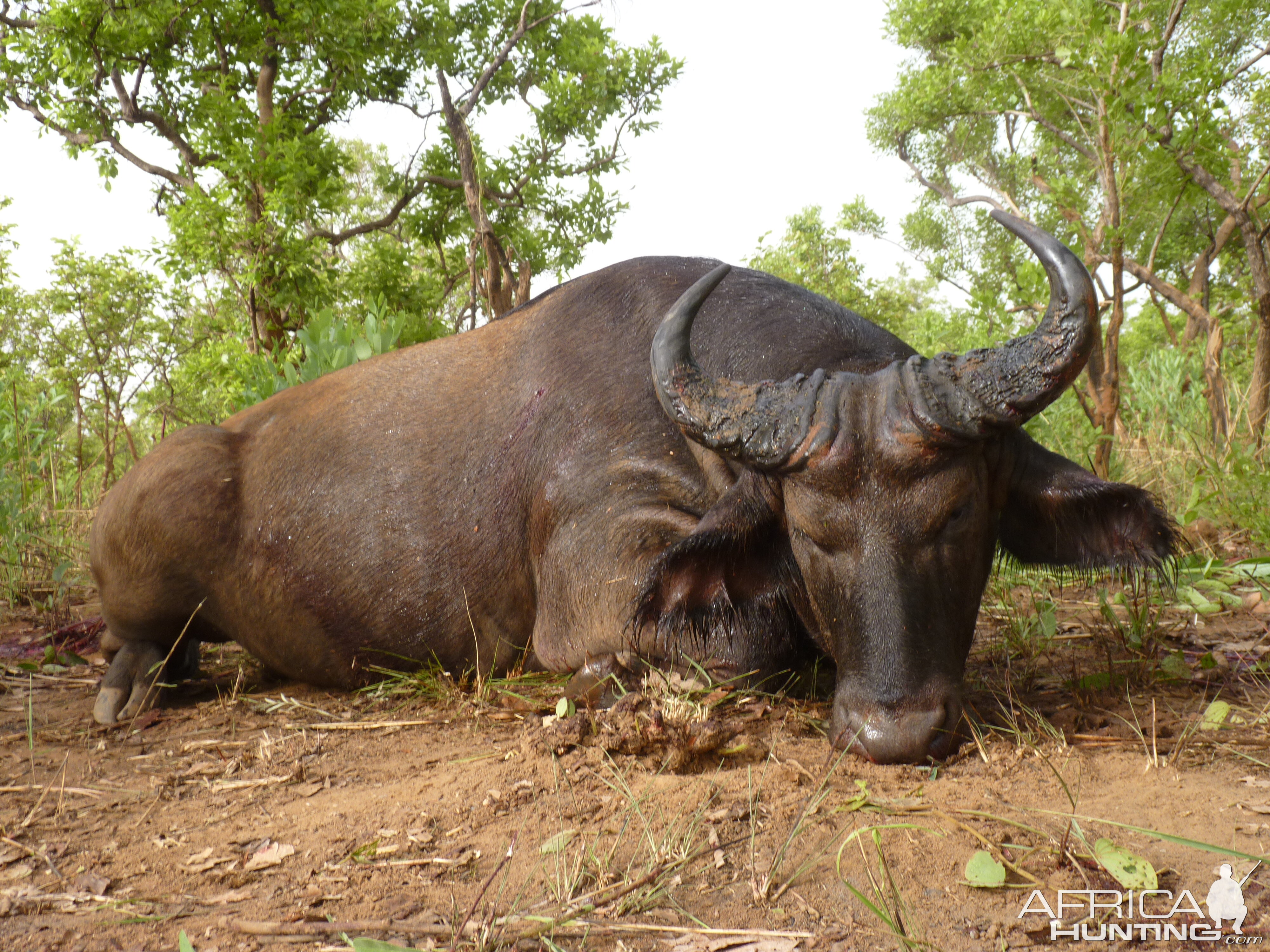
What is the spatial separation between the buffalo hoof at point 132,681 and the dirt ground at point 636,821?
327 mm

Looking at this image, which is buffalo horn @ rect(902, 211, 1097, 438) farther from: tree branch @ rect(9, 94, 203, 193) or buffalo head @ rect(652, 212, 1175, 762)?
tree branch @ rect(9, 94, 203, 193)

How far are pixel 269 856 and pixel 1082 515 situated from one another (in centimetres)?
263

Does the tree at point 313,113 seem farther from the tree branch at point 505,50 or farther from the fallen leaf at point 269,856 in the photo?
the fallen leaf at point 269,856

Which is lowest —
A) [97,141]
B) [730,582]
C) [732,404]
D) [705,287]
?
[730,582]

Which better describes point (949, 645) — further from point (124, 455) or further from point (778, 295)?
point (124, 455)

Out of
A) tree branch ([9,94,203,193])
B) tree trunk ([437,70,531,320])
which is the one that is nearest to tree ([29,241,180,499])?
tree branch ([9,94,203,193])

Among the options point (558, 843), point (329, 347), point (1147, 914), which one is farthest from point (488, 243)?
point (1147, 914)

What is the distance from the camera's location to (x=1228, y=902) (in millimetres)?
1768

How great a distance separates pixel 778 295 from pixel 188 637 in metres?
3.28

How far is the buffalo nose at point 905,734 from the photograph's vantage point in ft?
8.61

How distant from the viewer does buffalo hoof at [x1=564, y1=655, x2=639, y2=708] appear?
3.51 metres

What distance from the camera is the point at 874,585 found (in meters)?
2.73

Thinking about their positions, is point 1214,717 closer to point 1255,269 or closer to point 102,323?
point 1255,269

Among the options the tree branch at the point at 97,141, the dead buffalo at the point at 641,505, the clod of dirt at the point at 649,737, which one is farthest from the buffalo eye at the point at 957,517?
the tree branch at the point at 97,141
